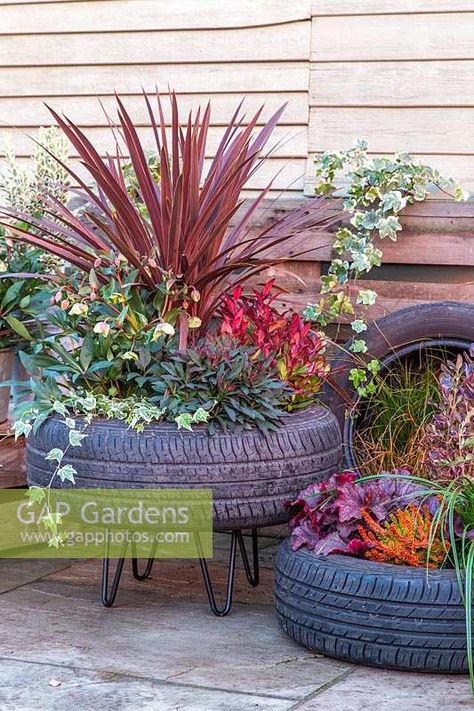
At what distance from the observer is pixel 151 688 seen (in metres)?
2.27

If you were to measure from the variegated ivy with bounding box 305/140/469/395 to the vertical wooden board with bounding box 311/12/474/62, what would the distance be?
43 cm

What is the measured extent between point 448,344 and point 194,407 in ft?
4.17

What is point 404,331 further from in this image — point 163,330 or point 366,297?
point 163,330

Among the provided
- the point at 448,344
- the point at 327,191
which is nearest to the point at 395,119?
the point at 327,191

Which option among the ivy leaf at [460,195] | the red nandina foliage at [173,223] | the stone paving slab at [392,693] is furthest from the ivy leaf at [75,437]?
the ivy leaf at [460,195]

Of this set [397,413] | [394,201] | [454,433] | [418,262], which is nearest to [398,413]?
[397,413]

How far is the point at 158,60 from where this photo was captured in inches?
170

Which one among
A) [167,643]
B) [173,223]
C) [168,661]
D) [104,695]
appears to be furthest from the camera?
[173,223]

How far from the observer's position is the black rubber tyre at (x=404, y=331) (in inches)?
141

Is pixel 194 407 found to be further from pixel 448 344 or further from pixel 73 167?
pixel 73 167

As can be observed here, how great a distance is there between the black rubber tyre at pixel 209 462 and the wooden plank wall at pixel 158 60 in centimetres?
159

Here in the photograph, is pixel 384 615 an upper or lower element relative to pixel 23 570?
upper

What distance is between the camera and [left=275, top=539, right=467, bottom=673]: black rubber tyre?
234cm

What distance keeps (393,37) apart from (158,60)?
1.02 metres
